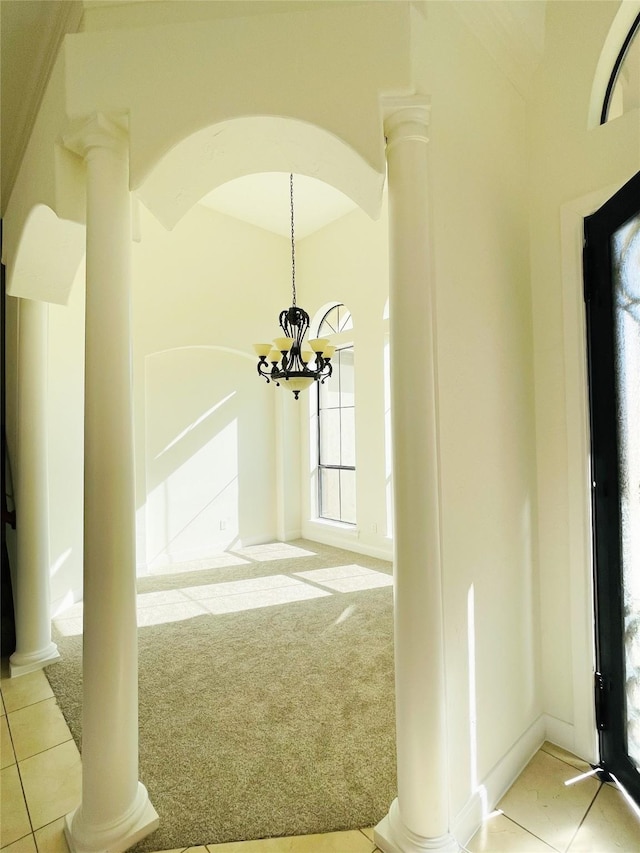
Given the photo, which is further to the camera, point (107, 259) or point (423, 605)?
point (107, 259)

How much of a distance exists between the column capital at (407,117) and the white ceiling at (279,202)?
369cm

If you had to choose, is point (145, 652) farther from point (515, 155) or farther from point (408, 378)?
point (515, 155)

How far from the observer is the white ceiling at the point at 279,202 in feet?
16.7

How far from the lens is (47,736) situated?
2289 mm

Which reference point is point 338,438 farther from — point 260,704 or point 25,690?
point 25,690

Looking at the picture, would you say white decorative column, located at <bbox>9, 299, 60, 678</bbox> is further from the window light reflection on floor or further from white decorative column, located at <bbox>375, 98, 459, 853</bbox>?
white decorative column, located at <bbox>375, 98, 459, 853</bbox>

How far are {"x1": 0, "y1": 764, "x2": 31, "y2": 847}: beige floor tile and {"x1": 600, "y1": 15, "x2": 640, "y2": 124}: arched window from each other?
12.5ft

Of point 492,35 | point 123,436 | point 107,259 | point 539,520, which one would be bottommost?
point 539,520

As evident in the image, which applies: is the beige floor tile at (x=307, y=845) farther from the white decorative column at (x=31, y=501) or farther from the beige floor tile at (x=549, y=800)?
the white decorative column at (x=31, y=501)

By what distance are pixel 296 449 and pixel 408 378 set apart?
503 cm

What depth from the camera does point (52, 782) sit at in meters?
1.97

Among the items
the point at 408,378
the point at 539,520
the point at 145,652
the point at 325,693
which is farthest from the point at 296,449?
the point at 408,378

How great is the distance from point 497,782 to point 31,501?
3104mm

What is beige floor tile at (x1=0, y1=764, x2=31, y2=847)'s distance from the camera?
1702mm
